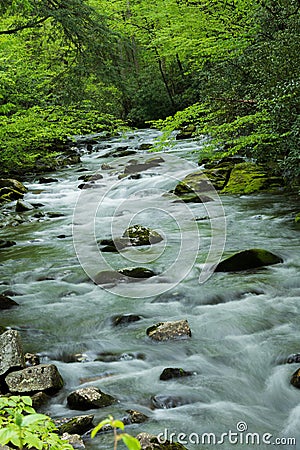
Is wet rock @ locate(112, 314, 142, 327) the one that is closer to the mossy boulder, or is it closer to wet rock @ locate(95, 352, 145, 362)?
wet rock @ locate(95, 352, 145, 362)

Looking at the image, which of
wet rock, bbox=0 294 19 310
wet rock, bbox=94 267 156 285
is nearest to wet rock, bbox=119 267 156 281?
wet rock, bbox=94 267 156 285

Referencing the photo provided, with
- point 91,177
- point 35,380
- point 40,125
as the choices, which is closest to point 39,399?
point 35,380

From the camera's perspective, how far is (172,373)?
4.54m

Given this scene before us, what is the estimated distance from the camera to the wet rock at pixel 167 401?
13.2ft

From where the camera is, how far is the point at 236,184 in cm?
1288

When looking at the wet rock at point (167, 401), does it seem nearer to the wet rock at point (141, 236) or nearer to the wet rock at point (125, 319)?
the wet rock at point (125, 319)

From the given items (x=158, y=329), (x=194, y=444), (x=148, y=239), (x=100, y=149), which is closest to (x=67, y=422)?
(x=194, y=444)

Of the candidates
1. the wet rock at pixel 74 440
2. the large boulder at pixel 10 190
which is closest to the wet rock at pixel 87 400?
the wet rock at pixel 74 440

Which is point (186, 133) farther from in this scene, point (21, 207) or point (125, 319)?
point (125, 319)

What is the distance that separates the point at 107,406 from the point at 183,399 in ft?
2.15

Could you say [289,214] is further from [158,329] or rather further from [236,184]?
[158,329]

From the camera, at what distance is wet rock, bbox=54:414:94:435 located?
140 inches

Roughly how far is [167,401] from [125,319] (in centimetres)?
194

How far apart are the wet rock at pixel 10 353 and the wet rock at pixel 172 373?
4.37ft
